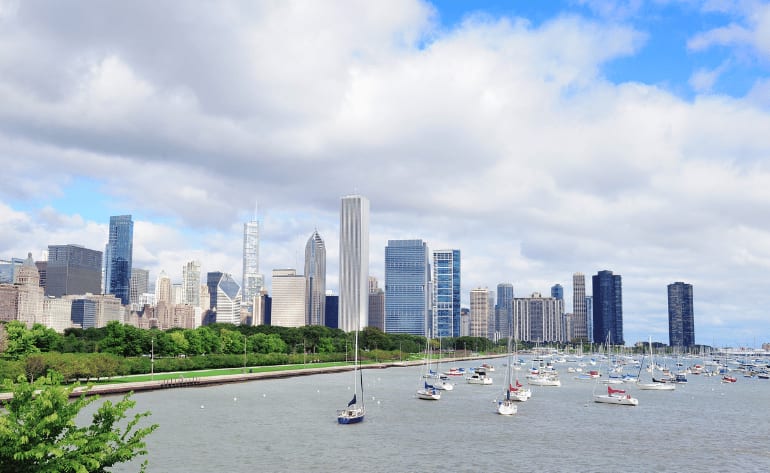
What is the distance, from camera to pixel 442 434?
89.7 meters

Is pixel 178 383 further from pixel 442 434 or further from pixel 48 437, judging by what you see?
pixel 48 437

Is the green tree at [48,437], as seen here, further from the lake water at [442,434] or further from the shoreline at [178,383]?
the shoreline at [178,383]

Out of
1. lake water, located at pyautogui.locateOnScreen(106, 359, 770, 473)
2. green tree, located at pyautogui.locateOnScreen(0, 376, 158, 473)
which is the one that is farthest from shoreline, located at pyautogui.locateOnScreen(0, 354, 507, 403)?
green tree, located at pyautogui.locateOnScreen(0, 376, 158, 473)

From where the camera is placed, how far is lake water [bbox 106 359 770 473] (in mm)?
70250

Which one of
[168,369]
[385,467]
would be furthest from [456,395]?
[385,467]

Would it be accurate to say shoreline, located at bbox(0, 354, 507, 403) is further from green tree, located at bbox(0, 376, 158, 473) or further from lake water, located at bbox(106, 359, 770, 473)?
green tree, located at bbox(0, 376, 158, 473)

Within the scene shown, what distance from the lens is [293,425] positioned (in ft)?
310

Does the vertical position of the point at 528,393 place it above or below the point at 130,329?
below

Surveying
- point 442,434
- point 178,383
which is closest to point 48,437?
point 442,434

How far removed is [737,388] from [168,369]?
149857 millimetres

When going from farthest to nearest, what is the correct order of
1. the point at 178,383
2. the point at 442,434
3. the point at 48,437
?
the point at 178,383
the point at 442,434
the point at 48,437

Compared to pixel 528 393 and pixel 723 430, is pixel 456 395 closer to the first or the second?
pixel 528 393

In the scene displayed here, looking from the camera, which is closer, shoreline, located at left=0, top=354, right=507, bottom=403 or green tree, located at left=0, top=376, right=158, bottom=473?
green tree, located at left=0, top=376, right=158, bottom=473

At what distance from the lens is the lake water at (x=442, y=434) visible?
230 feet
